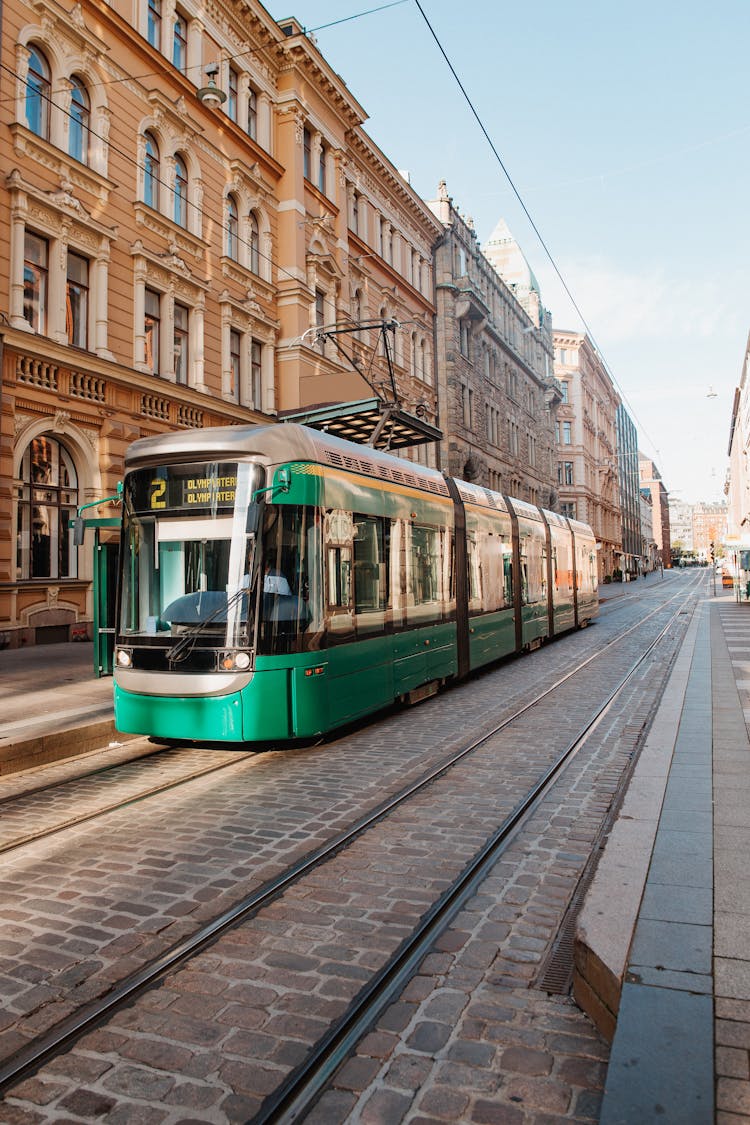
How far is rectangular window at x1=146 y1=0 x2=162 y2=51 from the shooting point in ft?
64.8

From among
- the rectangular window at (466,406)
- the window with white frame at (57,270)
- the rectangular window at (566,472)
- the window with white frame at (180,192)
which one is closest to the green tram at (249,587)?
the window with white frame at (57,270)

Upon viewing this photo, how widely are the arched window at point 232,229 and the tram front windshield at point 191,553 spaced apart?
16.9 m

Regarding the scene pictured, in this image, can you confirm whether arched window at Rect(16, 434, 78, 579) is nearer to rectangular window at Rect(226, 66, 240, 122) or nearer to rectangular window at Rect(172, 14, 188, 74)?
rectangular window at Rect(172, 14, 188, 74)

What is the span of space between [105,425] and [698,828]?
1544 cm

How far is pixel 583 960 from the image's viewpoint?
333 centimetres

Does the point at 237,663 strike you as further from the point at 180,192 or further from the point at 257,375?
the point at 257,375

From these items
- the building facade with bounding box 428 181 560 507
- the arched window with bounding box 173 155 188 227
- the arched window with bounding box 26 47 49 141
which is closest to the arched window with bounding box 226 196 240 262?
the arched window with bounding box 173 155 188 227

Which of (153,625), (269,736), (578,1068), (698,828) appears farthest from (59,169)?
(578,1068)

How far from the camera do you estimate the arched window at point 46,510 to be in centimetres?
1611

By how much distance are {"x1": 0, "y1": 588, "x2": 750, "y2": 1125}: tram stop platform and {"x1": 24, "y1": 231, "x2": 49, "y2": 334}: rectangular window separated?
34.9ft

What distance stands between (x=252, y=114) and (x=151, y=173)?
660cm

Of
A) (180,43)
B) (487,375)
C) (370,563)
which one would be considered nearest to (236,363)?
(180,43)

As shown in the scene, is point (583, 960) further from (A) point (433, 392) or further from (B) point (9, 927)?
(A) point (433, 392)

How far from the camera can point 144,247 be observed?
18844 mm
